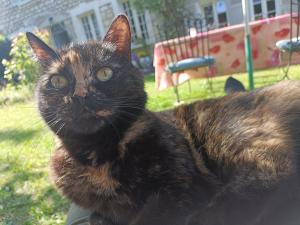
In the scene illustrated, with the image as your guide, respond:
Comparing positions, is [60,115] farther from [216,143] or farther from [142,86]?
[216,143]

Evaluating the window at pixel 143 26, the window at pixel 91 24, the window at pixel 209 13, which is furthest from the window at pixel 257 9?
the window at pixel 91 24

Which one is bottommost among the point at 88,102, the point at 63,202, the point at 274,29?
the point at 63,202

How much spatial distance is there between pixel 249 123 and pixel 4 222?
159 centimetres

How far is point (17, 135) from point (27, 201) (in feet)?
7.23

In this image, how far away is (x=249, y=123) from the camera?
1.14m

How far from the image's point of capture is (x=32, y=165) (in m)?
2.81

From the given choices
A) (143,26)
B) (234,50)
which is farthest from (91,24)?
(143,26)

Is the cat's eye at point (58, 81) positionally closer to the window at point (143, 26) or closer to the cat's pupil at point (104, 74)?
the cat's pupil at point (104, 74)

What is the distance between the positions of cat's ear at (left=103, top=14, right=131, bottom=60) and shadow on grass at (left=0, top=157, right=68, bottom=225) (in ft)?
3.78

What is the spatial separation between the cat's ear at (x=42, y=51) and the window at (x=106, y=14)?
280cm

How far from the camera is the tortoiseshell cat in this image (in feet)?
3.29

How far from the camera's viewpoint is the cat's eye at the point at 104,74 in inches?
44.5

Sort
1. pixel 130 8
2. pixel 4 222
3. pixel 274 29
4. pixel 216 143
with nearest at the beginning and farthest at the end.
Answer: pixel 216 143, pixel 4 222, pixel 274 29, pixel 130 8

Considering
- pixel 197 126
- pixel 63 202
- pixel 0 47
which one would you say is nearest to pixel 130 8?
pixel 0 47
